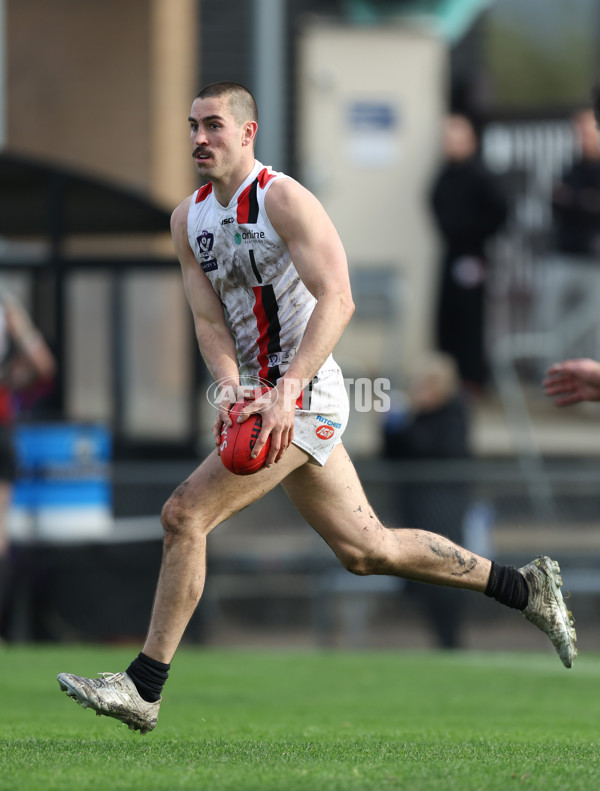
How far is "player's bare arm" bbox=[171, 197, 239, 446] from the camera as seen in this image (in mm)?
5953

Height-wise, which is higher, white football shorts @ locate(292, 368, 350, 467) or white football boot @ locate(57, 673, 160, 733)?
white football shorts @ locate(292, 368, 350, 467)

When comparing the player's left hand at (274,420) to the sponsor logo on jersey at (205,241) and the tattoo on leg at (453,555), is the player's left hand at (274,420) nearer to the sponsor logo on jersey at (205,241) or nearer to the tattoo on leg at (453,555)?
the sponsor logo on jersey at (205,241)

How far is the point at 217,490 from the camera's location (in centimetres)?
575

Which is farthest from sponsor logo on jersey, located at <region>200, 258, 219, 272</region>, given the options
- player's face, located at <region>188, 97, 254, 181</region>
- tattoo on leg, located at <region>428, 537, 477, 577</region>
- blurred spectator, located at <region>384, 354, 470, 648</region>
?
blurred spectator, located at <region>384, 354, 470, 648</region>

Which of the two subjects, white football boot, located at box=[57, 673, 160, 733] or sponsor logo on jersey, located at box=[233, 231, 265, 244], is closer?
white football boot, located at box=[57, 673, 160, 733]

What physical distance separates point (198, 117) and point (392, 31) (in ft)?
39.9

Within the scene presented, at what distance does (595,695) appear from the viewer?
31.3 ft

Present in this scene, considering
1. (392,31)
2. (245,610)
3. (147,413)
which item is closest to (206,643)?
(245,610)

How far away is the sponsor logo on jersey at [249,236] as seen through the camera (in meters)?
5.77

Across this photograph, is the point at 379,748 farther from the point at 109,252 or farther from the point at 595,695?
the point at 109,252

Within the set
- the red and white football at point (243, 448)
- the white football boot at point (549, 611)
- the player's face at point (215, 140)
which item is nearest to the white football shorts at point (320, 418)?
the red and white football at point (243, 448)

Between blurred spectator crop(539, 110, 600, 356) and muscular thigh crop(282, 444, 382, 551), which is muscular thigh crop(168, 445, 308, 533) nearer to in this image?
muscular thigh crop(282, 444, 382, 551)

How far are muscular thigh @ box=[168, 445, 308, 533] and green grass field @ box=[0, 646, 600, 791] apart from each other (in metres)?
0.90

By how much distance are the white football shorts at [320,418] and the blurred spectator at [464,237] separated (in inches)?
370
